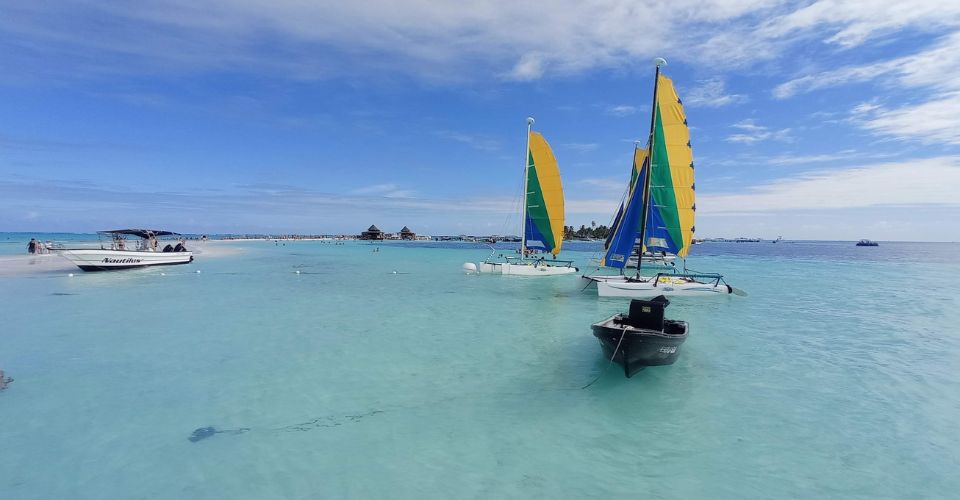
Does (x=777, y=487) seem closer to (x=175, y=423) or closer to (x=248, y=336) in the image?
(x=175, y=423)

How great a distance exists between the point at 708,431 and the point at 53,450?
37.1ft

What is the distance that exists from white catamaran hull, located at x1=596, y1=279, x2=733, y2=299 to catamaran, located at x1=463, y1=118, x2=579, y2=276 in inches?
413

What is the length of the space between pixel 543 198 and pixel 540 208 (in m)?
0.83

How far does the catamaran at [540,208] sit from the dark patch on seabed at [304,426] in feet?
89.2

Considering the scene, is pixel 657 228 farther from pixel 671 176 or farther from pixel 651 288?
pixel 651 288

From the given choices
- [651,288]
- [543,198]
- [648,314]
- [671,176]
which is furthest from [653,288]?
[543,198]

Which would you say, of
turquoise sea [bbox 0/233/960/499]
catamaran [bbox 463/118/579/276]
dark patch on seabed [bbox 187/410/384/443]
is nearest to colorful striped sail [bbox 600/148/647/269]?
turquoise sea [bbox 0/233/960/499]

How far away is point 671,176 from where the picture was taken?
23.7 metres

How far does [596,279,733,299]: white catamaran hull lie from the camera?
23594mm

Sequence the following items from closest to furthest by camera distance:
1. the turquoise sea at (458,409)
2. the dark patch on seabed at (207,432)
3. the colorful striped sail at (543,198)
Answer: the turquoise sea at (458,409) < the dark patch on seabed at (207,432) < the colorful striped sail at (543,198)

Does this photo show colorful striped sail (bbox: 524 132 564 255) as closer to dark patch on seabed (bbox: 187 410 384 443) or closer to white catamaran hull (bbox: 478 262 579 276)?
white catamaran hull (bbox: 478 262 579 276)

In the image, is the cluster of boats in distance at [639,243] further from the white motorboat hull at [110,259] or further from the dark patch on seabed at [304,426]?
the dark patch on seabed at [304,426]

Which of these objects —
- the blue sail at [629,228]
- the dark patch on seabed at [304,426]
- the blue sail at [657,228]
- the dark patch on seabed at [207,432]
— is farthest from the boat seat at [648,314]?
the blue sail at [657,228]

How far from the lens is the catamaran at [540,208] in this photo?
34.5 m
